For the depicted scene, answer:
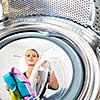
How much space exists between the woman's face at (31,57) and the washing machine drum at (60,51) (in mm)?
14

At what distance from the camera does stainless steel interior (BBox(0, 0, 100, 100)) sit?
644 mm

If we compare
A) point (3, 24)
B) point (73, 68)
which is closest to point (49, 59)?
point (73, 68)

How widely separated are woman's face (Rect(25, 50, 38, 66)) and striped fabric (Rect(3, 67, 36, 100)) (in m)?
0.04

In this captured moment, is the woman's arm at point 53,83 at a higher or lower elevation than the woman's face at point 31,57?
lower

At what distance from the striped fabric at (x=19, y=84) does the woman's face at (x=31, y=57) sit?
1.4 inches

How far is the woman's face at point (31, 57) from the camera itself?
27.3 inches

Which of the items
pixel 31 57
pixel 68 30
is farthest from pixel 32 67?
pixel 68 30

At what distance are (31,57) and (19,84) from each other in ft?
0.26

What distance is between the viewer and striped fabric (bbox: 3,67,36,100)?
66 centimetres

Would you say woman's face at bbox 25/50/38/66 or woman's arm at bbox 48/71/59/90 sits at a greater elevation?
woman's face at bbox 25/50/38/66

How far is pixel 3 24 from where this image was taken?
30.4 inches

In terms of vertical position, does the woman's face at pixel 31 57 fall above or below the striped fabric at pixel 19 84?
above

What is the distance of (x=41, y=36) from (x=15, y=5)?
17cm

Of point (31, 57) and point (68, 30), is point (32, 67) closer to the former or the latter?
point (31, 57)
